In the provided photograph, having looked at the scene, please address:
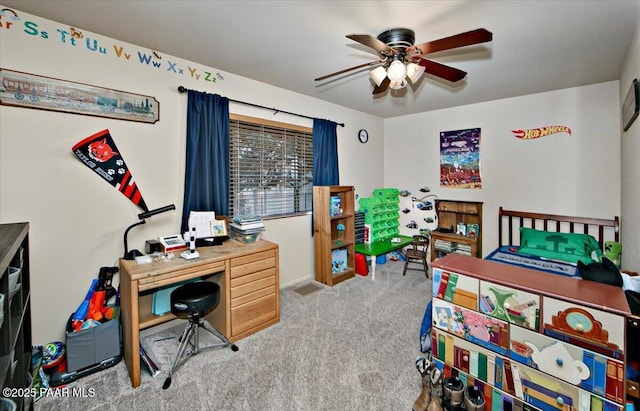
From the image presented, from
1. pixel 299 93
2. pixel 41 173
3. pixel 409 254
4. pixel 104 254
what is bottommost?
pixel 409 254

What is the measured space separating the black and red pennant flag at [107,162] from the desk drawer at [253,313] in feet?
4.05

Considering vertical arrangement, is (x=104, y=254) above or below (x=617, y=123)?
below

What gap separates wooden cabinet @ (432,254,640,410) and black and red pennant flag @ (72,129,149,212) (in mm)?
2510

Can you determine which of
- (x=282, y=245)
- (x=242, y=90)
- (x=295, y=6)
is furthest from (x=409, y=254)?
(x=295, y=6)

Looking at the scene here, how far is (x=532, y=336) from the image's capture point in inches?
58.4

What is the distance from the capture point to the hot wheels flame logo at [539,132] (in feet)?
11.5

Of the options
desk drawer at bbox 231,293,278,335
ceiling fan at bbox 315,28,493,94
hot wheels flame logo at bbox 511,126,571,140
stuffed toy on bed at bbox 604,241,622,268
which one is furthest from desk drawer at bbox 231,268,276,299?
hot wheels flame logo at bbox 511,126,571,140

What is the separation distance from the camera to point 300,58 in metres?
2.64

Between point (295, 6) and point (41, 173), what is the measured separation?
7.05 feet

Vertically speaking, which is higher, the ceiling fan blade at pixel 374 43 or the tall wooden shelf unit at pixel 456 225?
the ceiling fan blade at pixel 374 43

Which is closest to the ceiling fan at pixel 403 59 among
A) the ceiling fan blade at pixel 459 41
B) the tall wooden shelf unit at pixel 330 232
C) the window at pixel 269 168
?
the ceiling fan blade at pixel 459 41

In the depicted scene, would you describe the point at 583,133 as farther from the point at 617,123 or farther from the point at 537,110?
the point at 537,110

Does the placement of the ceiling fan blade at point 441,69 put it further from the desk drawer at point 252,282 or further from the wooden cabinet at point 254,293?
the desk drawer at point 252,282

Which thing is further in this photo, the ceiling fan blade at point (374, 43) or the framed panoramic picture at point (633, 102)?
the framed panoramic picture at point (633, 102)
